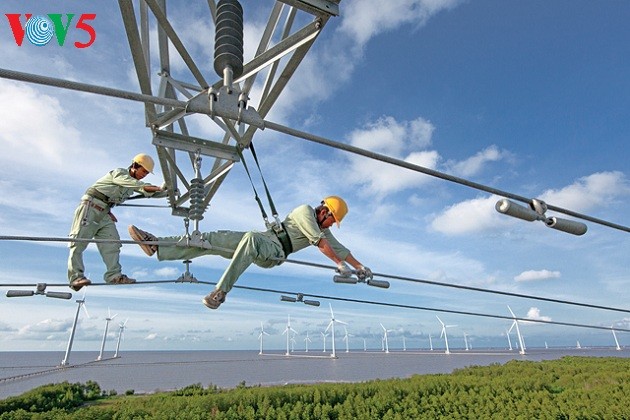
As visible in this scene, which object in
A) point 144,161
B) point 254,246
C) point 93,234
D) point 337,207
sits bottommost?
point 254,246

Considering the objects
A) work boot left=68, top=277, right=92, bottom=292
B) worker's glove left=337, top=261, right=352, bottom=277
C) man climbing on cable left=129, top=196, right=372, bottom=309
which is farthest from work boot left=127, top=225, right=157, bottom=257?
worker's glove left=337, top=261, right=352, bottom=277

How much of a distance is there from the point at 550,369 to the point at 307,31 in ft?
128

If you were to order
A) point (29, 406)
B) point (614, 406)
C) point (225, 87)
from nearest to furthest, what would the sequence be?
point (225, 87)
point (614, 406)
point (29, 406)

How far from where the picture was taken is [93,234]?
6105mm

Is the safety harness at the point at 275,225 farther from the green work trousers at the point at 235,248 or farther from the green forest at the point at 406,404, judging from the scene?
the green forest at the point at 406,404

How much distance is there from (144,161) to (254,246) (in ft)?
7.18

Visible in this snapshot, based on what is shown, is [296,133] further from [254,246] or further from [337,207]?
[337,207]

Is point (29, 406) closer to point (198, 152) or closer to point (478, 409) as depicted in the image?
point (478, 409)

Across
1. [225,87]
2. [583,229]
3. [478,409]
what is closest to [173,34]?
[225,87]

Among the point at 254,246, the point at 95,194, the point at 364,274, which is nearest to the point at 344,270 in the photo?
the point at 364,274

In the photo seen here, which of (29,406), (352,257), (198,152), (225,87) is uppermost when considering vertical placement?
(198,152)

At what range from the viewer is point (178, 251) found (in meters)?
5.33

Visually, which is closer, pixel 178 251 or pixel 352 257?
pixel 178 251

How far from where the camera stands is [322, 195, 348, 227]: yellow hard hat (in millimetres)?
6016
